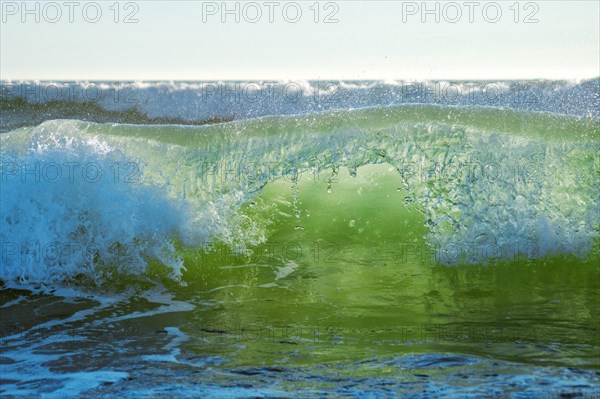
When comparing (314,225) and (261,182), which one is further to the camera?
(314,225)

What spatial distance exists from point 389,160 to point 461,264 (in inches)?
38.8

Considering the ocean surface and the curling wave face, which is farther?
the curling wave face

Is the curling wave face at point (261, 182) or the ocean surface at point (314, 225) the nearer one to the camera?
the ocean surface at point (314, 225)

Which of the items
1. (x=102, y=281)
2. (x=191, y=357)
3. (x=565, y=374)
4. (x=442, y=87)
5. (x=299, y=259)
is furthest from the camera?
(x=442, y=87)

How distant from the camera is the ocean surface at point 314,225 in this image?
4.69 meters

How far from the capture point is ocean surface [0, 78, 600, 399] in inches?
185

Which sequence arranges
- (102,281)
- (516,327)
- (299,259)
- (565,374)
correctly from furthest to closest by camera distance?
1. (299,259)
2. (102,281)
3. (516,327)
4. (565,374)

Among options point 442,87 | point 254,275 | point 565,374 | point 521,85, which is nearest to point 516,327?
point 565,374

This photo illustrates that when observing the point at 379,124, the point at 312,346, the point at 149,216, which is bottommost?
the point at 312,346

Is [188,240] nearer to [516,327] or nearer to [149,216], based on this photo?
[149,216]

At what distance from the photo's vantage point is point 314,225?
691 centimetres

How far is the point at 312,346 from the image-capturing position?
4.22 meters

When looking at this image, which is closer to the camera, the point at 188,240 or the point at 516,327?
the point at 516,327

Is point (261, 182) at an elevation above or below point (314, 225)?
above
